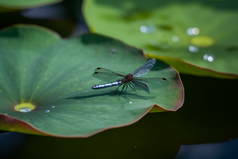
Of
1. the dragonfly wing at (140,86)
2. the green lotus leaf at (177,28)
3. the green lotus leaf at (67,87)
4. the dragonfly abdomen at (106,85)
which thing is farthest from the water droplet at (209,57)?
the dragonfly abdomen at (106,85)

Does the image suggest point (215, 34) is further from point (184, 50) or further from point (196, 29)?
point (184, 50)

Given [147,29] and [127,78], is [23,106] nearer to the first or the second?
[127,78]

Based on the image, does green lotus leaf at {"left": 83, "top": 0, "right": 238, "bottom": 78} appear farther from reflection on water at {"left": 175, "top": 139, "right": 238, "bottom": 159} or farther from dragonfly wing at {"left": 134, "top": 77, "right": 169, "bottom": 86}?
reflection on water at {"left": 175, "top": 139, "right": 238, "bottom": 159}

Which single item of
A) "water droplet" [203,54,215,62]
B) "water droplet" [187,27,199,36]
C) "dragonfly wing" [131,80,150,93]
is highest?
"dragonfly wing" [131,80,150,93]

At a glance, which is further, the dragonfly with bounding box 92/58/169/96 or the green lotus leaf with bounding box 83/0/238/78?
the green lotus leaf with bounding box 83/0/238/78

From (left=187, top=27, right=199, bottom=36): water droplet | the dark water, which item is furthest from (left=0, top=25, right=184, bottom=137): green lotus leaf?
(left=187, top=27, right=199, bottom=36): water droplet

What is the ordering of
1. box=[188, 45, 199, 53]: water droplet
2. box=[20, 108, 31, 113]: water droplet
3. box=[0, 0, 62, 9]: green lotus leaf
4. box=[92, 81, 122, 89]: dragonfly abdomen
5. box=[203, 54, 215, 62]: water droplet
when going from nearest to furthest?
1. box=[20, 108, 31, 113]: water droplet
2. box=[92, 81, 122, 89]: dragonfly abdomen
3. box=[203, 54, 215, 62]: water droplet
4. box=[188, 45, 199, 53]: water droplet
5. box=[0, 0, 62, 9]: green lotus leaf

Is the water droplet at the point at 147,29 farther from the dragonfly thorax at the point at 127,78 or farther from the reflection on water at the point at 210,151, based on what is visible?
the reflection on water at the point at 210,151

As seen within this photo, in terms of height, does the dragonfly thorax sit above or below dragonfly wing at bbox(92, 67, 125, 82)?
below

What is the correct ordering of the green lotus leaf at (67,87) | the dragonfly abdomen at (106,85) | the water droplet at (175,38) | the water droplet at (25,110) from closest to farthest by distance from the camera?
the green lotus leaf at (67,87) < the water droplet at (25,110) < the dragonfly abdomen at (106,85) < the water droplet at (175,38)
